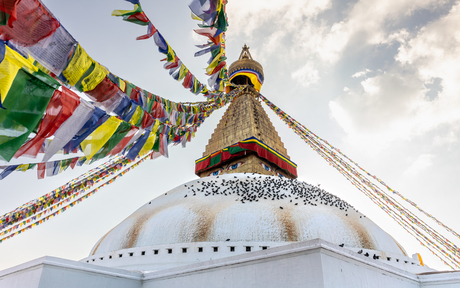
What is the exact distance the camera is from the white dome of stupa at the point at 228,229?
17.0 feet

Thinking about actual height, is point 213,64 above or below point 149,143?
above

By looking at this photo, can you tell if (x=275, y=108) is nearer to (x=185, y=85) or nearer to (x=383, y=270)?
(x=185, y=85)

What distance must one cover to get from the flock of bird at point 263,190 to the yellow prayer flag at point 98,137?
138 inches

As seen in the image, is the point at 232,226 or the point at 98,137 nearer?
the point at 98,137

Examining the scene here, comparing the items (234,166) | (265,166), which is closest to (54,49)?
(234,166)

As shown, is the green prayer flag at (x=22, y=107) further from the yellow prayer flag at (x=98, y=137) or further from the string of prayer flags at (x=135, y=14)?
the string of prayer flags at (x=135, y=14)

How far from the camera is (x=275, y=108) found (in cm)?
1276

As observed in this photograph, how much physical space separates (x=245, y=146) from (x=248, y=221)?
15.8 ft

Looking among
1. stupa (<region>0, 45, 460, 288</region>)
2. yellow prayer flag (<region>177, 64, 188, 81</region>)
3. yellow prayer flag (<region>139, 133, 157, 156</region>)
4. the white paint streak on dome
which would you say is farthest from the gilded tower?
yellow prayer flag (<region>139, 133, 157, 156</region>)

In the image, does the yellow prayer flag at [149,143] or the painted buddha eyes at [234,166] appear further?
the painted buddha eyes at [234,166]

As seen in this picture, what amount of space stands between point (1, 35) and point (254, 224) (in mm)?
4501

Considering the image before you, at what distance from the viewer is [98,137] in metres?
3.20

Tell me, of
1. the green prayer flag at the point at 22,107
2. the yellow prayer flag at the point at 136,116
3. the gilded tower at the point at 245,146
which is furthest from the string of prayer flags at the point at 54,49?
the gilded tower at the point at 245,146

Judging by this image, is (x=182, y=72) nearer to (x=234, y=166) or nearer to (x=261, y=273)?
(x=261, y=273)
